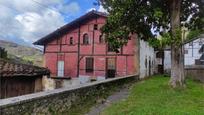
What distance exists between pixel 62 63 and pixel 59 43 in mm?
2408

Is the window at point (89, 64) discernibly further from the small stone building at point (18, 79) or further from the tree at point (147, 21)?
the small stone building at point (18, 79)

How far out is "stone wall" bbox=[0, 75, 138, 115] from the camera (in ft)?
26.5

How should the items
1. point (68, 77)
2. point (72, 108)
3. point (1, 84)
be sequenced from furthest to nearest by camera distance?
point (68, 77), point (1, 84), point (72, 108)

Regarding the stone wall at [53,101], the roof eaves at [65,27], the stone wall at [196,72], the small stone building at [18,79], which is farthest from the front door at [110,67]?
the stone wall at [53,101]

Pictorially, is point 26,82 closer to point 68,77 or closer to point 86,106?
point 86,106

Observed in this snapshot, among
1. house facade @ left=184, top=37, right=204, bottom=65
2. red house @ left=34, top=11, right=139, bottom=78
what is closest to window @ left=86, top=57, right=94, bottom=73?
red house @ left=34, top=11, right=139, bottom=78

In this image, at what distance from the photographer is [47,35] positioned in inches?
1597

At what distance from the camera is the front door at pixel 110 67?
37.5m

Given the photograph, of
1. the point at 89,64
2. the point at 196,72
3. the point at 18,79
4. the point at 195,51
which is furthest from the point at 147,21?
the point at 195,51

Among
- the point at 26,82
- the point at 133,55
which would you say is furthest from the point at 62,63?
the point at 26,82

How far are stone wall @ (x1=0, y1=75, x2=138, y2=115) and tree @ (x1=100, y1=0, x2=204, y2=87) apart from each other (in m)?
5.80

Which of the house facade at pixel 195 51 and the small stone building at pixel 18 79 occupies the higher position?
the house facade at pixel 195 51

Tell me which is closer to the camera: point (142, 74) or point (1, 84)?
point (1, 84)

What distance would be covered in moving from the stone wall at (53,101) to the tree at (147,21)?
5.80 meters
